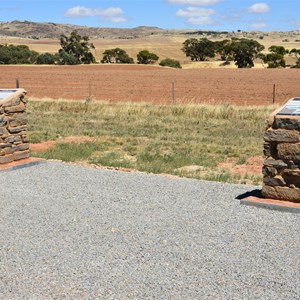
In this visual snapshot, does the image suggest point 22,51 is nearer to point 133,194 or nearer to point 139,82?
point 139,82

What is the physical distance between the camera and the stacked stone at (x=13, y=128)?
12.7m

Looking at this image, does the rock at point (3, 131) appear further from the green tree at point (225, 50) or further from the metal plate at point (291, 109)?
the green tree at point (225, 50)

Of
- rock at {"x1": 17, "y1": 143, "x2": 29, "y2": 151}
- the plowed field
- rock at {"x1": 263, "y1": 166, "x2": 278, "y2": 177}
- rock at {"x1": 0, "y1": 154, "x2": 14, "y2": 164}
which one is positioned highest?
rock at {"x1": 263, "y1": 166, "x2": 278, "y2": 177}

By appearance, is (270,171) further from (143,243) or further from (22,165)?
(22,165)

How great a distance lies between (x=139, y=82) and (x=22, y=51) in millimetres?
42016

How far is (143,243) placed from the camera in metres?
7.43

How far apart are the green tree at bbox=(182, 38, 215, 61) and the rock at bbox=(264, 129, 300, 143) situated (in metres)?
87.8

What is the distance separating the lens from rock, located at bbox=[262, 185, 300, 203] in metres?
9.40

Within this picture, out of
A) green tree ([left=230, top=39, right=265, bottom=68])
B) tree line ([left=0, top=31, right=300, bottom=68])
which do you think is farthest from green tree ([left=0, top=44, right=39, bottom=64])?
green tree ([left=230, top=39, right=265, bottom=68])

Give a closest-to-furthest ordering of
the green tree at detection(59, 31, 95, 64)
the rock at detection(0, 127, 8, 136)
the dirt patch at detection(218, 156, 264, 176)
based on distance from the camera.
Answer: the rock at detection(0, 127, 8, 136)
the dirt patch at detection(218, 156, 264, 176)
the green tree at detection(59, 31, 95, 64)

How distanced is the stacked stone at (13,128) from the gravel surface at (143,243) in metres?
2.01

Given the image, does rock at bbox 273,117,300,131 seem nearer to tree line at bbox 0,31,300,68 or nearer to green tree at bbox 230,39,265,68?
tree line at bbox 0,31,300,68

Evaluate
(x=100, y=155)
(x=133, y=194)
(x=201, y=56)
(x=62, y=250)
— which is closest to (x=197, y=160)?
(x=100, y=155)

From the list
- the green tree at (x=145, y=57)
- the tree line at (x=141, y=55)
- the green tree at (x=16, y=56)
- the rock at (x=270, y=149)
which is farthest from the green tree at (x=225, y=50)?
the rock at (x=270, y=149)
